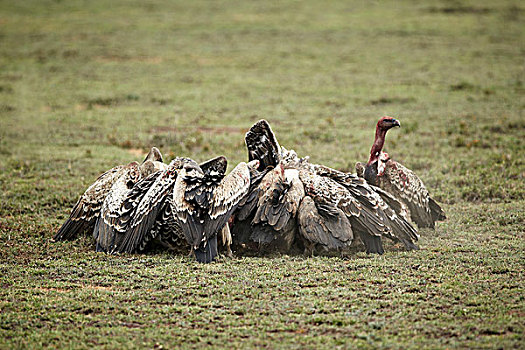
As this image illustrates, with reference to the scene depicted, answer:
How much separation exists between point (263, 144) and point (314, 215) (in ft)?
6.36

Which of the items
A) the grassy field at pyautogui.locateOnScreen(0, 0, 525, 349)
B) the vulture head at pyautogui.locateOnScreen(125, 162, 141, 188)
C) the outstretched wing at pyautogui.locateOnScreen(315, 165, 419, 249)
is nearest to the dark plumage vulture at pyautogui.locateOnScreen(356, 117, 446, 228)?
the grassy field at pyautogui.locateOnScreen(0, 0, 525, 349)

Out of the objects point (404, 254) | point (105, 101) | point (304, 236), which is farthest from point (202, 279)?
point (105, 101)

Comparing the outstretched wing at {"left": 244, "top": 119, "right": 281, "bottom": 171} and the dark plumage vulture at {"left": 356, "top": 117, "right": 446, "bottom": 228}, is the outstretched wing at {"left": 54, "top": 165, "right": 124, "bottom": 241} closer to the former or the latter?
the outstretched wing at {"left": 244, "top": 119, "right": 281, "bottom": 171}

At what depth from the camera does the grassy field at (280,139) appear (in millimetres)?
6348

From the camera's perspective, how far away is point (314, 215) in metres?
8.23

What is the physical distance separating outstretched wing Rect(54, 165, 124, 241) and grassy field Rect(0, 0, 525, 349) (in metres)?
0.25

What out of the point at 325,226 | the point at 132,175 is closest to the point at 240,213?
the point at 325,226

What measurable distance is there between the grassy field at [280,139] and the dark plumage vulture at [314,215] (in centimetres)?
27

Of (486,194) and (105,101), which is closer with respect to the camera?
(486,194)

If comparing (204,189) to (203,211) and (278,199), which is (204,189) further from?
(278,199)

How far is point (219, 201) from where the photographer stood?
822 cm

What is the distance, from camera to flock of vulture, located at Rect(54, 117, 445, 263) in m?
8.15

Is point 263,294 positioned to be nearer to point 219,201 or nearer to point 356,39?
point 219,201

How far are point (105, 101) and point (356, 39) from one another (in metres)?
16.8
